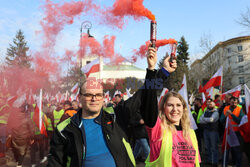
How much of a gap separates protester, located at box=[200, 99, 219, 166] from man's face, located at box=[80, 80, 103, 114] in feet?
17.0

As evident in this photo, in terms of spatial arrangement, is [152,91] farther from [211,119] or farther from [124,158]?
[211,119]

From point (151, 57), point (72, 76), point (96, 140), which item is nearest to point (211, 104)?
point (151, 57)

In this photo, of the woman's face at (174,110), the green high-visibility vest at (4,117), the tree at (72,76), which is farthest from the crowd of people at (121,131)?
the tree at (72,76)

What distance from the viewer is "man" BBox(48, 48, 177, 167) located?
7.19 feet

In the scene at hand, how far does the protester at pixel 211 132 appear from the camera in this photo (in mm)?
6629

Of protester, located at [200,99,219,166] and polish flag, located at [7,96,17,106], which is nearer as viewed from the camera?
polish flag, located at [7,96,17,106]

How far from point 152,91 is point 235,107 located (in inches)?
209

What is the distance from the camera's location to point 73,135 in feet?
7.32

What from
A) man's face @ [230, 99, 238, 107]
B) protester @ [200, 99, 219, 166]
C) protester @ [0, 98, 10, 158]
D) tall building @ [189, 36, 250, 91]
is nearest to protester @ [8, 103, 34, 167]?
protester @ [0, 98, 10, 158]

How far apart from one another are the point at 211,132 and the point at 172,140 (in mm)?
→ 4563

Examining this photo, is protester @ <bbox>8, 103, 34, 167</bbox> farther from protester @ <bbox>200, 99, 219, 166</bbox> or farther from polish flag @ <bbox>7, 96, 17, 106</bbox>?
protester @ <bbox>200, 99, 219, 166</bbox>

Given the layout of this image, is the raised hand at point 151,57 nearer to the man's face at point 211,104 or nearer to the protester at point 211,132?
the protester at point 211,132

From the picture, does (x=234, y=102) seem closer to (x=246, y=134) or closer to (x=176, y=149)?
(x=246, y=134)

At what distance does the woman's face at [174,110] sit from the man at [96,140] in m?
0.72
